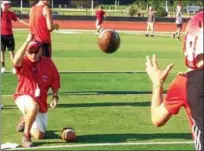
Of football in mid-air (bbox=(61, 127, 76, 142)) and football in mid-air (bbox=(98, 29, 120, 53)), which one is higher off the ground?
football in mid-air (bbox=(98, 29, 120, 53))

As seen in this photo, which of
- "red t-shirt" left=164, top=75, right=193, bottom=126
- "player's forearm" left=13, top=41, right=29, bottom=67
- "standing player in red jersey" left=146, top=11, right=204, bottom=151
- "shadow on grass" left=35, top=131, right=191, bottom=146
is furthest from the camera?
"shadow on grass" left=35, top=131, right=191, bottom=146

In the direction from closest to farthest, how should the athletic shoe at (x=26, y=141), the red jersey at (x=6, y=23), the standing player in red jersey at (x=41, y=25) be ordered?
the athletic shoe at (x=26, y=141), the standing player in red jersey at (x=41, y=25), the red jersey at (x=6, y=23)

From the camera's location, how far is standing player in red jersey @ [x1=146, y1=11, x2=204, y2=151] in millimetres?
4438

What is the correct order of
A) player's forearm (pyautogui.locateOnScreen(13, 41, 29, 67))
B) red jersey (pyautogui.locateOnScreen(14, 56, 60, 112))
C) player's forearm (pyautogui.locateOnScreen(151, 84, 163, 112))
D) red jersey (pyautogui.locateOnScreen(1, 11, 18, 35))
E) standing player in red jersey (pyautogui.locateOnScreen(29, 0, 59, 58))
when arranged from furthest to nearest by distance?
red jersey (pyautogui.locateOnScreen(1, 11, 18, 35)) < standing player in red jersey (pyautogui.locateOnScreen(29, 0, 59, 58)) < red jersey (pyautogui.locateOnScreen(14, 56, 60, 112)) < player's forearm (pyautogui.locateOnScreen(13, 41, 29, 67)) < player's forearm (pyautogui.locateOnScreen(151, 84, 163, 112))

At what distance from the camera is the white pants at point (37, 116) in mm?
8562

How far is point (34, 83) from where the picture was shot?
8836 mm

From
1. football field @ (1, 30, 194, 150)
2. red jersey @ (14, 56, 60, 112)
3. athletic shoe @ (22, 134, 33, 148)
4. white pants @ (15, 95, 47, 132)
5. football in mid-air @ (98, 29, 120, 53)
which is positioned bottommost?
football field @ (1, 30, 194, 150)

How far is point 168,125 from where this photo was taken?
32.6 ft

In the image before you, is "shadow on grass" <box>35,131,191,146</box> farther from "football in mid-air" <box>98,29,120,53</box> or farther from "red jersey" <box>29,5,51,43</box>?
"red jersey" <box>29,5,51,43</box>

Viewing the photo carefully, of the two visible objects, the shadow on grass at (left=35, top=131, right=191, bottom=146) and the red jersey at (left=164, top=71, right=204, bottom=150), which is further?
the shadow on grass at (left=35, top=131, right=191, bottom=146)

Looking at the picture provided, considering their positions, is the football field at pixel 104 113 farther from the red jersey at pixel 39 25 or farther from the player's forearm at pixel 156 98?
the player's forearm at pixel 156 98

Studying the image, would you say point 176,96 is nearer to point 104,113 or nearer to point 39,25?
point 104,113

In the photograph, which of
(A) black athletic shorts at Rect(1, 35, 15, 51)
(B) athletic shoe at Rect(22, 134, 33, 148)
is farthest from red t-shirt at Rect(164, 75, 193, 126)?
(A) black athletic shorts at Rect(1, 35, 15, 51)

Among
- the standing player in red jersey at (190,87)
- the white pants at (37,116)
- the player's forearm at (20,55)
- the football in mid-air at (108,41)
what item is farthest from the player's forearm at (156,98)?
the football in mid-air at (108,41)
